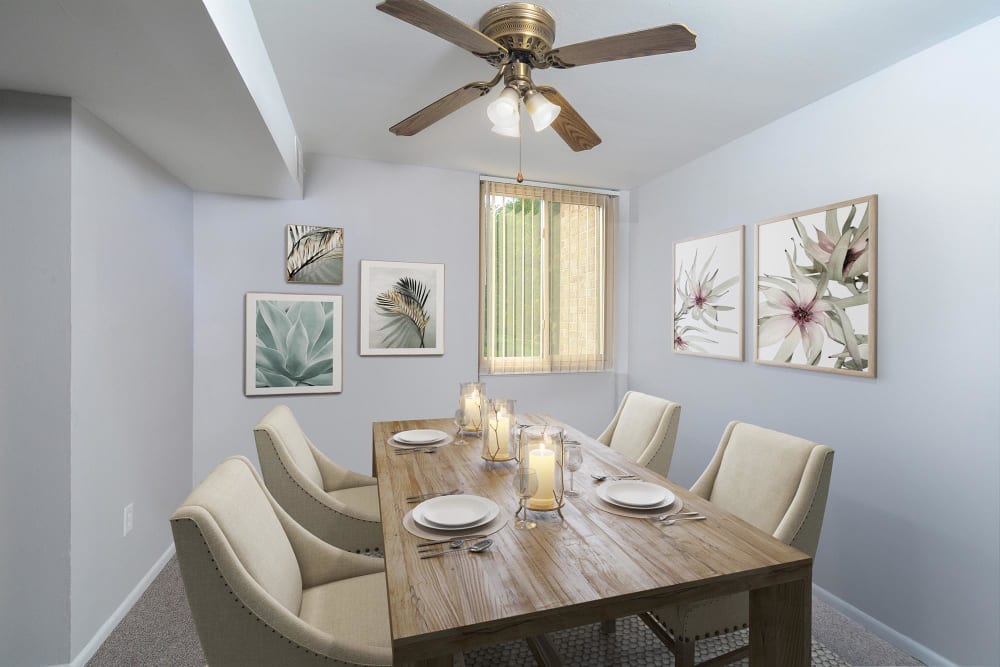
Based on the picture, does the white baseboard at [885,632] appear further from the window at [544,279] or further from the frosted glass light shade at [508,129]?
the frosted glass light shade at [508,129]

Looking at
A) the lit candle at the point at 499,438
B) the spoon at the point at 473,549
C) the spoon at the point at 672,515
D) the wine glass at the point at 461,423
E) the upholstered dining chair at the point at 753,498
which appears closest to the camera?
the spoon at the point at 473,549

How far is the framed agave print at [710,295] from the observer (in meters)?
2.88

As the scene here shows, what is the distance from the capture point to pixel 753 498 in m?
1.74

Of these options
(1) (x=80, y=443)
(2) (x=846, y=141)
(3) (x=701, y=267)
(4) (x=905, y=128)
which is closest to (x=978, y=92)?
(4) (x=905, y=128)

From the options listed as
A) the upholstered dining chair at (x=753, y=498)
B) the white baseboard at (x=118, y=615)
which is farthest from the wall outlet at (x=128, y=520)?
the upholstered dining chair at (x=753, y=498)

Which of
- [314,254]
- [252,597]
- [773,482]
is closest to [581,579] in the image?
[252,597]

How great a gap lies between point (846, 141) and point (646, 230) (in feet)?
5.20

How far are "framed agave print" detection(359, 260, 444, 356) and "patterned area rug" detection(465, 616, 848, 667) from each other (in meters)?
1.99

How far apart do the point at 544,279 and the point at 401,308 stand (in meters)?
1.15

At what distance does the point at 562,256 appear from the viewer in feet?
12.9

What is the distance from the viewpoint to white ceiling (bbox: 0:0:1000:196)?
1427 millimetres

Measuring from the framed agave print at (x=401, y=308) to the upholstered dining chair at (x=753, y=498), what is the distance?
7.01 feet

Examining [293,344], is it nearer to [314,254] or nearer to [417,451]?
[314,254]

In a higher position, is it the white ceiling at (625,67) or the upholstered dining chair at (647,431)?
the white ceiling at (625,67)
